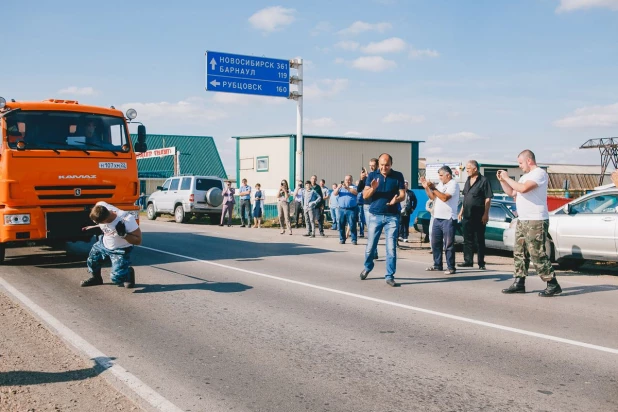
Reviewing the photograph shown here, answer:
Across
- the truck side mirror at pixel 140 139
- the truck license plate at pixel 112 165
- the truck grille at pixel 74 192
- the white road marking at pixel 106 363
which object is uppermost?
the truck side mirror at pixel 140 139

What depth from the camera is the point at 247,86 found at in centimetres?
2483

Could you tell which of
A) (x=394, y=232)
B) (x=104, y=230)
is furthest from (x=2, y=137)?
(x=394, y=232)

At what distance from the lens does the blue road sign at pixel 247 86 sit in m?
24.4

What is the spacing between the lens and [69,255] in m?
12.4

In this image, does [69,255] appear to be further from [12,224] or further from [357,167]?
[357,167]

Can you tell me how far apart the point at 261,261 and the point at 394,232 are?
3.72 meters

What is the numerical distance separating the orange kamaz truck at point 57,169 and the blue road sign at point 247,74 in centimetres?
1351

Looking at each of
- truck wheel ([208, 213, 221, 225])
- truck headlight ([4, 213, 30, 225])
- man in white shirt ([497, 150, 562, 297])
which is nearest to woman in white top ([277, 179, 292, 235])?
truck wheel ([208, 213, 221, 225])

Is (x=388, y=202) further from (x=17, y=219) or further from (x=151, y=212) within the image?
(x=151, y=212)

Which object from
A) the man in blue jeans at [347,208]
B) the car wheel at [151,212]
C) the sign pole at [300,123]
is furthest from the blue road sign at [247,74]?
the man in blue jeans at [347,208]

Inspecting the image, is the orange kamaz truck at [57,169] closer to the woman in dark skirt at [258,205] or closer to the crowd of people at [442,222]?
the crowd of people at [442,222]

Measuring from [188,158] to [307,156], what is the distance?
78.0 feet

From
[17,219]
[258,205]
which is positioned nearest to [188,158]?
[258,205]

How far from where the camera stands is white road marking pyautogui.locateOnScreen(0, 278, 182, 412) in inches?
168
